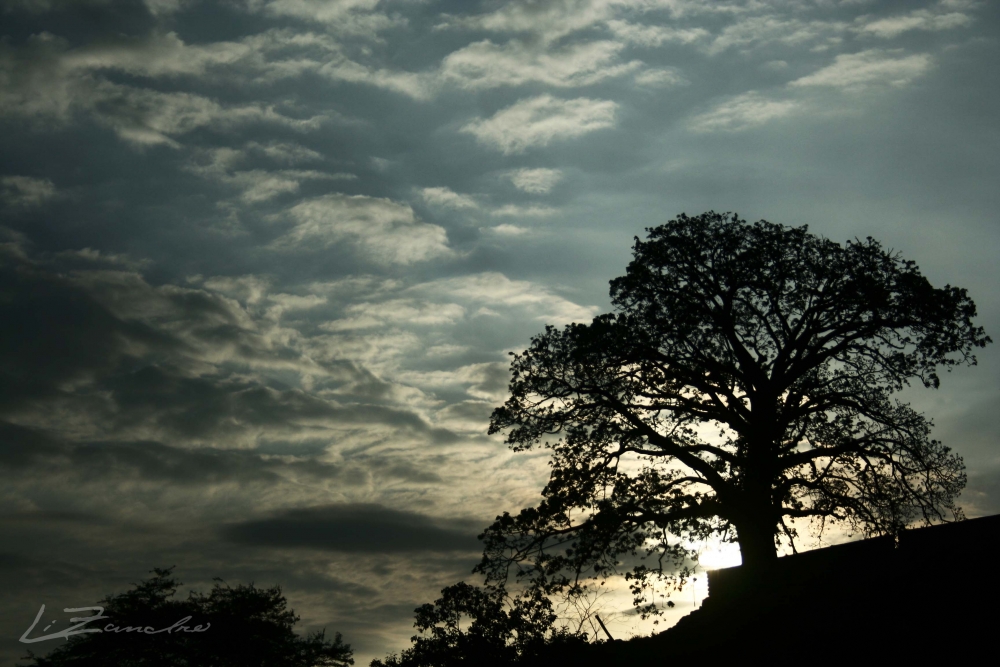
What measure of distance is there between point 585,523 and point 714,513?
3.84m

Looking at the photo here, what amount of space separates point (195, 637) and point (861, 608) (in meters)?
32.6

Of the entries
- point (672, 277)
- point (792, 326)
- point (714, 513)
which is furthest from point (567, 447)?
point (792, 326)

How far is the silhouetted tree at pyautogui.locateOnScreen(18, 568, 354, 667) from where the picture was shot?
1389 inches

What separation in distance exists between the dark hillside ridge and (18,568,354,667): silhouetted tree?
79.5 feet

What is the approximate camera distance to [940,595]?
16.3 metres

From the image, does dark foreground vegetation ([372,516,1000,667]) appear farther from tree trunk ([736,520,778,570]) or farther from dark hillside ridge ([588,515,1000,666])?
tree trunk ([736,520,778,570])

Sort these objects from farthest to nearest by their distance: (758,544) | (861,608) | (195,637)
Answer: (195,637) < (758,544) < (861,608)

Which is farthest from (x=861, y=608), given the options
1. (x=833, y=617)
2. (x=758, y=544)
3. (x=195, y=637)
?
Result: (x=195, y=637)

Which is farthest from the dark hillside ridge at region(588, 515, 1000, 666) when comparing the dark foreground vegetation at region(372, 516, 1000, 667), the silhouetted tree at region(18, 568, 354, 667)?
the silhouetted tree at region(18, 568, 354, 667)

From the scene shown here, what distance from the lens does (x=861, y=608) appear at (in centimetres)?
1700

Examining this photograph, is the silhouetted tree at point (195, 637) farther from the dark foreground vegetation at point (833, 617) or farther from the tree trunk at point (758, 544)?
the tree trunk at point (758, 544)

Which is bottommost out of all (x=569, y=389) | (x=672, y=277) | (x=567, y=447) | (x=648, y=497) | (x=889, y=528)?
(x=889, y=528)

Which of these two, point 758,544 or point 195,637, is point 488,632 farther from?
point 195,637

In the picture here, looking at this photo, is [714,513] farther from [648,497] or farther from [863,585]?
[863,585]
